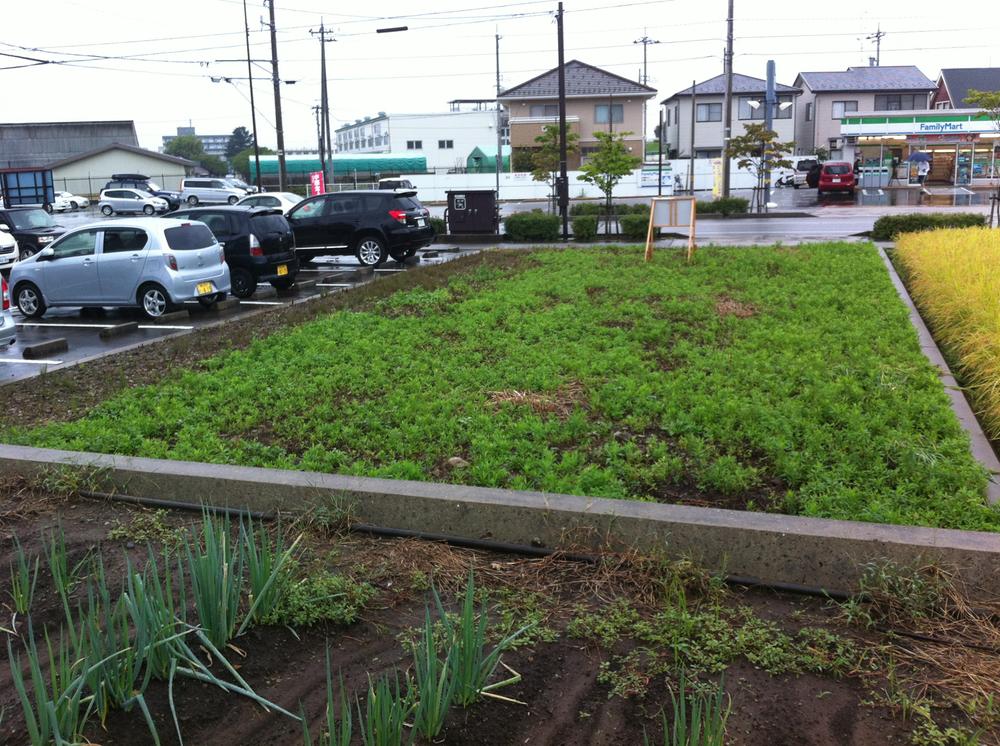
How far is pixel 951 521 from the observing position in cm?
450

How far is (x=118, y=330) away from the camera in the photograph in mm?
12609

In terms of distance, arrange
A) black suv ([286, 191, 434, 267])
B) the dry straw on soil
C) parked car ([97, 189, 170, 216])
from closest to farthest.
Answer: the dry straw on soil → black suv ([286, 191, 434, 267]) → parked car ([97, 189, 170, 216])

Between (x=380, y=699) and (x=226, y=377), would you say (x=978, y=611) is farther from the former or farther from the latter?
(x=226, y=377)

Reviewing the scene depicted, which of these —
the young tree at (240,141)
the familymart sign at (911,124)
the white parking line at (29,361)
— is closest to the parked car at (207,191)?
the familymart sign at (911,124)

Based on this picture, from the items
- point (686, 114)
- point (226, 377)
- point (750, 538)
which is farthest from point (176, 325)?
point (686, 114)

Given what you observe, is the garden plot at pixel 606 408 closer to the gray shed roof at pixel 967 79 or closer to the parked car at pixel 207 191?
the parked car at pixel 207 191

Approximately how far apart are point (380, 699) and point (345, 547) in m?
1.91

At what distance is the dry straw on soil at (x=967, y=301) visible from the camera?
6902 mm

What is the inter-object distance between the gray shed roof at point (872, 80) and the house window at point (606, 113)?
1632cm

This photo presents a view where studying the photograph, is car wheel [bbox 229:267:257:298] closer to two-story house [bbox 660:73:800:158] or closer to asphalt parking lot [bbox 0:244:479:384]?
asphalt parking lot [bbox 0:244:479:384]

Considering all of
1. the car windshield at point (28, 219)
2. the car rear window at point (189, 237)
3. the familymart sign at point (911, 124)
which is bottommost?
the car rear window at point (189, 237)

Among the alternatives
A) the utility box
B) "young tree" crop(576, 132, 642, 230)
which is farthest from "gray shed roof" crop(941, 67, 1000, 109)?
the utility box

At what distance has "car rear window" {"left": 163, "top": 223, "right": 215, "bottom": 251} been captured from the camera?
13.9 m

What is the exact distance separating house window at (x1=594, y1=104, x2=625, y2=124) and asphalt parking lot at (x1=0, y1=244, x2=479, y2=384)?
4603 cm
